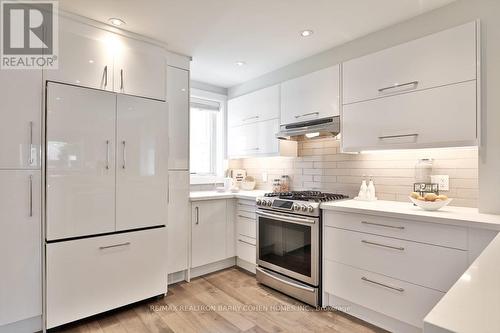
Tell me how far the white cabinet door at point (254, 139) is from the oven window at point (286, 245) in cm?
86

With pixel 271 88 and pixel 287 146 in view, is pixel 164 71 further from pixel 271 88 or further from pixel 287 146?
pixel 287 146

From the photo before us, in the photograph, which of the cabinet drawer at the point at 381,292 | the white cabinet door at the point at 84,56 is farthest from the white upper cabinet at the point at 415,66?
the white cabinet door at the point at 84,56

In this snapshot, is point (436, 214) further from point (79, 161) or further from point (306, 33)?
point (79, 161)

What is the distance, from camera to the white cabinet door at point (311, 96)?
8.43 ft

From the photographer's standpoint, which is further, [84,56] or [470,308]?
[84,56]

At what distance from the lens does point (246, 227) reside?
3127 millimetres

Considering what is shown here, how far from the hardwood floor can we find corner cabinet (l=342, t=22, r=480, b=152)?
1454mm

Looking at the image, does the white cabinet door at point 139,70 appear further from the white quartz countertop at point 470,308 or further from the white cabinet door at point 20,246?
the white quartz countertop at point 470,308

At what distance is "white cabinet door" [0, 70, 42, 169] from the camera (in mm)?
1835

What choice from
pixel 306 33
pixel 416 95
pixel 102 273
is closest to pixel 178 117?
pixel 306 33

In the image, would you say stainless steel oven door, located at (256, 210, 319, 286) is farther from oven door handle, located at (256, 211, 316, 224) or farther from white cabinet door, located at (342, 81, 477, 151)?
white cabinet door, located at (342, 81, 477, 151)

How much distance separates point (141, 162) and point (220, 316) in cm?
145

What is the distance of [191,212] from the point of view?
114 inches

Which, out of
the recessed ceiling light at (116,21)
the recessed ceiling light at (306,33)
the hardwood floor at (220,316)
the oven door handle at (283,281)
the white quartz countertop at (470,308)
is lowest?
the hardwood floor at (220,316)
